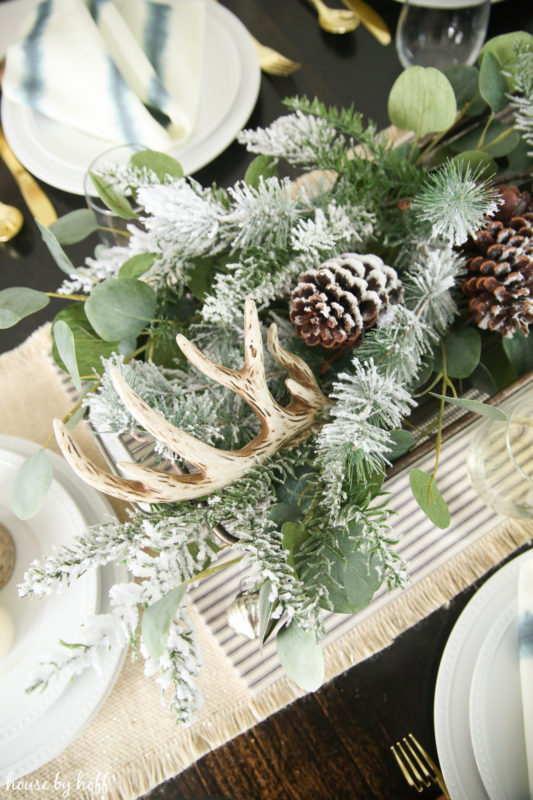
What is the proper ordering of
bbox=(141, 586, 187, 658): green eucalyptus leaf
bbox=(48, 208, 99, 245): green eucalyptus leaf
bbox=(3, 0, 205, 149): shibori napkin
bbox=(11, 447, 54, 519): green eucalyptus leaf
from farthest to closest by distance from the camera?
bbox=(3, 0, 205, 149): shibori napkin → bbox=(48, 208, 99, 245): green eucalyptus leaf → bbox=(11, 447, 54, 519): green eucalyptus leaf → bbox=(141, 586, 187, 658): green eucalyptus leaf

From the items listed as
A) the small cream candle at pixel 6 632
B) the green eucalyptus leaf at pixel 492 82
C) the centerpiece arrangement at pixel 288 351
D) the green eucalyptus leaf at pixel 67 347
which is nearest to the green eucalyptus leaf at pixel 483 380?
the centerpiece arrangement at pixel 288 351

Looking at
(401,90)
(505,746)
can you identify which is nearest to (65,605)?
(505,746)

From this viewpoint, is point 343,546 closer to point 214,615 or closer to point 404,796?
point 214,615

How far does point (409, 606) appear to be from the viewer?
0.52 m

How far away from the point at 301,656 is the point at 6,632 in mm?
279

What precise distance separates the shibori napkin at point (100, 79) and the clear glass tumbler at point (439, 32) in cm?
25

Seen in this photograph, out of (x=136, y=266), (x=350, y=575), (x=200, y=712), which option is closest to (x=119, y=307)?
(x=136, y=266)

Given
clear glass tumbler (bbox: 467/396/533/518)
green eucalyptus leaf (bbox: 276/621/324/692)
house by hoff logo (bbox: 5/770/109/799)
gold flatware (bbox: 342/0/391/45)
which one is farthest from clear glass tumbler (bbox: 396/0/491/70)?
house by hoff logo (bbox: 5/770/109/799)

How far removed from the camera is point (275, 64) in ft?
2.31

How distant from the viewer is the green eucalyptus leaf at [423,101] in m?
0.43

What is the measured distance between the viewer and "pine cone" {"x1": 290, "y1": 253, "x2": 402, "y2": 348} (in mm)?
401

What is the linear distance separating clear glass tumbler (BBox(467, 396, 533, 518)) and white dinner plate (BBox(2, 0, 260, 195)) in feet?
1.39

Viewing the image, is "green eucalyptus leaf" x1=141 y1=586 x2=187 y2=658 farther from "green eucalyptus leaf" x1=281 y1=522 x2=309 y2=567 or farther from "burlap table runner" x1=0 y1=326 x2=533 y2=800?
"burlap table runner" x1=0 y1=326 x2=533 y2=800

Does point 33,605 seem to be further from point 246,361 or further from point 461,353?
point 461,353
